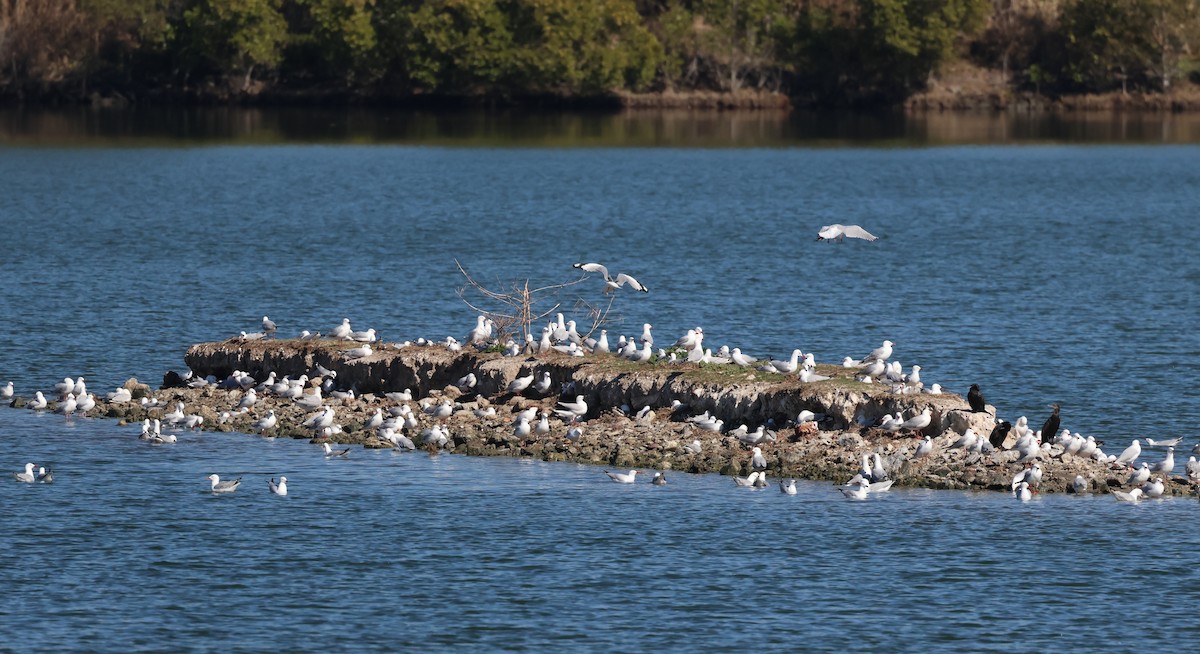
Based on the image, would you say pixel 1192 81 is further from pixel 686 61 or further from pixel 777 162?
pixel 777 162

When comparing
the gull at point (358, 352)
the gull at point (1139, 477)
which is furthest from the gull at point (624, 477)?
the gull at point (358, 352)

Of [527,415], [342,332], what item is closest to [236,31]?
[342,332]

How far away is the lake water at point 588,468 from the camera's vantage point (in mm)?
27481

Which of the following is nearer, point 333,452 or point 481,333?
point 333,452

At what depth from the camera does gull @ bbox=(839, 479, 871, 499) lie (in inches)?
1259

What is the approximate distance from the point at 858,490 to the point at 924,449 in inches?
58.1

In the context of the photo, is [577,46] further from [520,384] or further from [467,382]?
[520,384]

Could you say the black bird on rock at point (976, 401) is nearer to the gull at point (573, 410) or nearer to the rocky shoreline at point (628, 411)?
the rocky shoreline at point (628, 411)

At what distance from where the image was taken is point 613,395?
1437 inches

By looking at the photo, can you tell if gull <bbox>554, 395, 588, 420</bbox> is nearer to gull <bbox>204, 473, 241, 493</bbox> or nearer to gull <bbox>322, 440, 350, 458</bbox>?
gull <bbox>322, 440, 350, 458</bbox>

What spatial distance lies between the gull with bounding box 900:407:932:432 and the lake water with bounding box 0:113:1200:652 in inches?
57.4

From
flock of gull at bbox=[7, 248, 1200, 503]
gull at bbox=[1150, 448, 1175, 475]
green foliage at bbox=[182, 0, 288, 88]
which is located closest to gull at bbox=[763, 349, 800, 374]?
flock of gull at bbox=[7, 248, 1200, 503]

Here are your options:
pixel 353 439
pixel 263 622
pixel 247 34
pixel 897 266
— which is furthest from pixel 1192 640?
pixel 247 34

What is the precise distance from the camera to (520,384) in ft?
122
